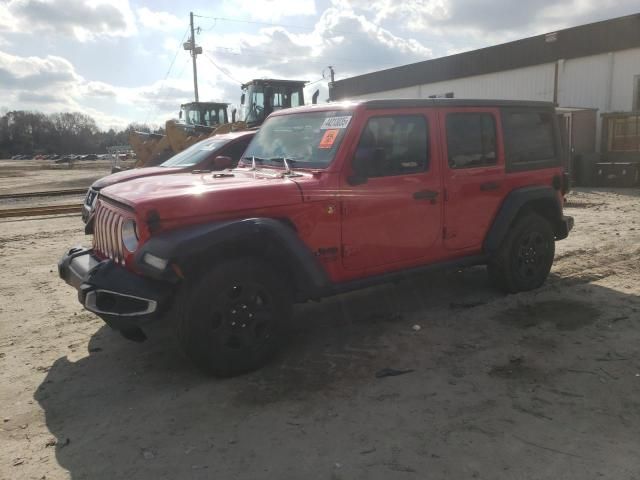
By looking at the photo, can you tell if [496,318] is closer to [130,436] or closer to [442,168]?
[442,168]

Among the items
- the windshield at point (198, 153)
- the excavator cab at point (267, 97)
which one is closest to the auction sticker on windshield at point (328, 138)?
the windshield at point (198, 153)

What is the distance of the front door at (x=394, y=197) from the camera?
13.1 feet

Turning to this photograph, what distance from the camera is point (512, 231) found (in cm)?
511

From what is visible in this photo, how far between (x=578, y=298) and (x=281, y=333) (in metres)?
3.19

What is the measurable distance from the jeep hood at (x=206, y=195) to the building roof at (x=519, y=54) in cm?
2321

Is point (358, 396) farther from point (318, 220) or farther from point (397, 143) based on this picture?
point (397, 143)

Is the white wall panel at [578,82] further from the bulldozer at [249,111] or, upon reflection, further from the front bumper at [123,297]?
the front bumper at [123,297]

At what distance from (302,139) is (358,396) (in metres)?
2.19

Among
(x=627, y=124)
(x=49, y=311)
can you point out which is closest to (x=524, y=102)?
(x=49, y=311)

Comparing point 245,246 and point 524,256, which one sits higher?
point 245,246

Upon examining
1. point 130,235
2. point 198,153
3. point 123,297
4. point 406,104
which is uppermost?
point 406,104

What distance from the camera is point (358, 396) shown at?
3326mm

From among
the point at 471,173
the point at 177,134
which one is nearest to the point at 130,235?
the point at 471,173

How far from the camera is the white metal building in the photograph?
21656 mm
